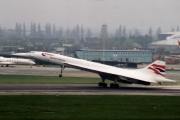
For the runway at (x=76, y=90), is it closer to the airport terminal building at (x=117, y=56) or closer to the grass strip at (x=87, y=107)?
the grass strip at (x=87, y=107)

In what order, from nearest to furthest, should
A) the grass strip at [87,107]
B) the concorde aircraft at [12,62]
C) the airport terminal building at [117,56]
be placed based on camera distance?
the grass strip at [87,107] < the concorde aircraft at [12,62] < the airport terminal building at [117,56]

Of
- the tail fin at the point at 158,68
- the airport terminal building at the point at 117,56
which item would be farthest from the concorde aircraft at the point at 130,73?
the airport terminal building at the point at 117,56

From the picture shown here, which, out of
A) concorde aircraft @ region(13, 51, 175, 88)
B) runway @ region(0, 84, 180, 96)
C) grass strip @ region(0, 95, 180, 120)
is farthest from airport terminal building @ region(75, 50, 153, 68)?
grass strip @ region(0, 95, 180, 120)

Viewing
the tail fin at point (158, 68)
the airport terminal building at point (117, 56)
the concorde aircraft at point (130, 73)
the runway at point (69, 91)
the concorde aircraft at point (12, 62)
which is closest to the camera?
the runway at point (69, 91)

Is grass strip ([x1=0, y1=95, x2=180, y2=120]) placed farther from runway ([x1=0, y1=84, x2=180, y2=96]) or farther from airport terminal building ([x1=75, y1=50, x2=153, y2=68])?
Answer: airport terminal building ([x1=75, y1=50, x2=153, y2=68])

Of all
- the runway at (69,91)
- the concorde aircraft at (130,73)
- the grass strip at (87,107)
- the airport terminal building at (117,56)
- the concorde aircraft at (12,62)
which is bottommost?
the grass strip at (87,107)

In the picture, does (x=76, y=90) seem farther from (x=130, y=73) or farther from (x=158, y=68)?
(x=158, y=68)

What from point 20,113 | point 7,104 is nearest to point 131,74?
point 7,104

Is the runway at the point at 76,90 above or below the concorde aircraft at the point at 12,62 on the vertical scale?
below

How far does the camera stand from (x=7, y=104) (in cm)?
3528

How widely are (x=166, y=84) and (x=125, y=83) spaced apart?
6724 mm

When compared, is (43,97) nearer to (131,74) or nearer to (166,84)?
(131,74)

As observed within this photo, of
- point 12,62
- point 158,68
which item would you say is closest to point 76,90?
point 158,68

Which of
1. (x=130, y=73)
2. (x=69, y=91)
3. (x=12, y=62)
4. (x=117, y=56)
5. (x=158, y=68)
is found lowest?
(x=69, y=91)
